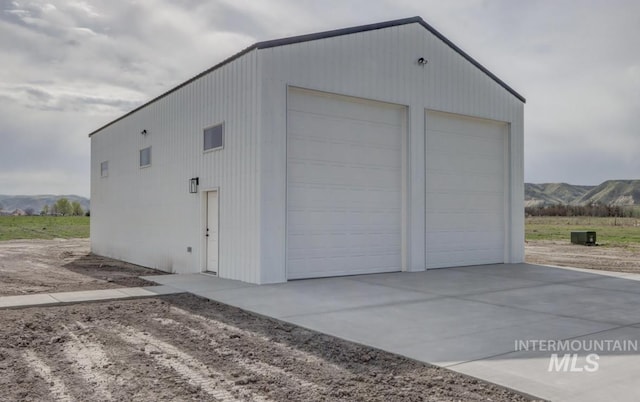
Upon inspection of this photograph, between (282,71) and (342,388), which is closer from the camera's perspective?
(342,388)

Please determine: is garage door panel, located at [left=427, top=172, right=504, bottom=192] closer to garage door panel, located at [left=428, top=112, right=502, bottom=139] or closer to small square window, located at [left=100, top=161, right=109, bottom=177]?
garage door panel, located at [left=428, top=112, right=502, bottom=139]

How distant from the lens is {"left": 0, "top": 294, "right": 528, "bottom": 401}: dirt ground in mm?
3736

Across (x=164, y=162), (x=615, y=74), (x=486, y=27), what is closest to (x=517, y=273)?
(x=486, y=27)

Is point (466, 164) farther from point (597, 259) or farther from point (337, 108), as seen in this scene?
point (597, 259)

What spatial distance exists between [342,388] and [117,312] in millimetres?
4370

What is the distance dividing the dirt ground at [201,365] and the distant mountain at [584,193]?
10965cm

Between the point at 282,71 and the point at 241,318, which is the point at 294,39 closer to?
the point at 282,71

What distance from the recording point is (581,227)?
35.3 m

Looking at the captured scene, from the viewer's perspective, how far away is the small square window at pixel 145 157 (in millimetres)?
14477

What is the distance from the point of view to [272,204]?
30.9 feet

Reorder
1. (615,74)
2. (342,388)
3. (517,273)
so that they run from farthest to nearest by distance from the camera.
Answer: (615,74)
(517,273)
(342,388)

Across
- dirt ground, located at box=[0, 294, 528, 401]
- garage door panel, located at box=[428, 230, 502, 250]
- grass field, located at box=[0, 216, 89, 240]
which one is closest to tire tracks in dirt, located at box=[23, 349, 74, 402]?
dirt ground, located at box=[0, 294, 528, 401]

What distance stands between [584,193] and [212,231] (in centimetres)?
13809

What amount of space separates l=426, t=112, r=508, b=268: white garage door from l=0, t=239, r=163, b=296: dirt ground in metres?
6.97
